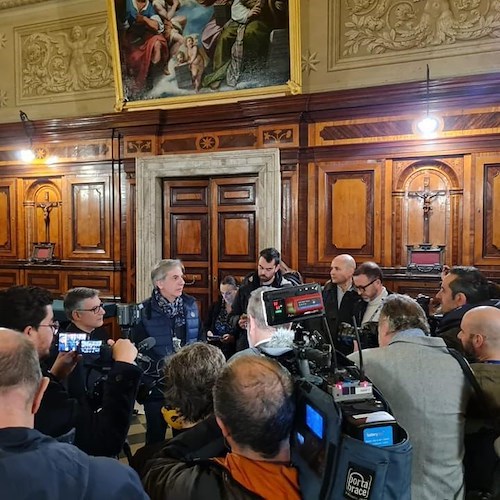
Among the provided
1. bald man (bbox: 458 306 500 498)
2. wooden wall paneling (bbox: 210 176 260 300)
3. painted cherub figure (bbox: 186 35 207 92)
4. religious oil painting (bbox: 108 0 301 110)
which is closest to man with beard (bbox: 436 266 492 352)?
bald man (bbox: 458 306 500 498)

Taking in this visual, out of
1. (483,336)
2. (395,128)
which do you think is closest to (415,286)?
(395,128)

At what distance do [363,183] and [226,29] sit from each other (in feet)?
7.81

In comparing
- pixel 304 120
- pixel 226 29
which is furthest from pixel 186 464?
pixel 226 29

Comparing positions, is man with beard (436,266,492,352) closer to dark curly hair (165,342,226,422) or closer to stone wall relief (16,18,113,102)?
dark curly hair (165,342,226,422)

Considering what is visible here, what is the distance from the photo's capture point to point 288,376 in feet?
4.56

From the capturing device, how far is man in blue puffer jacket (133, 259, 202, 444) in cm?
304

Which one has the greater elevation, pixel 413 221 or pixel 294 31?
pixel 294 31

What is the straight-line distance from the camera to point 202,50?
20.1ft

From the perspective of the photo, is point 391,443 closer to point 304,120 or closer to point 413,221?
point 413,221

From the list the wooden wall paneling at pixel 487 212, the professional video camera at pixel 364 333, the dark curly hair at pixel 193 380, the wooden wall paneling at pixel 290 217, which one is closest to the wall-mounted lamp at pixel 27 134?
the wooden wall paneling at pixel 290 217

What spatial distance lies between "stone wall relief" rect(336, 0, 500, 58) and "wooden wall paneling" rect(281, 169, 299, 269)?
4.84 feet

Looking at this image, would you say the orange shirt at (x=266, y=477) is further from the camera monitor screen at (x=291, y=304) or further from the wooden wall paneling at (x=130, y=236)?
the wooden wall paneling at (x=130, y=236)

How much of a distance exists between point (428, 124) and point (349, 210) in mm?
1185

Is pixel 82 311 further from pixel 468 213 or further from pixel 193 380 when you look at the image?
pixel 468 213
